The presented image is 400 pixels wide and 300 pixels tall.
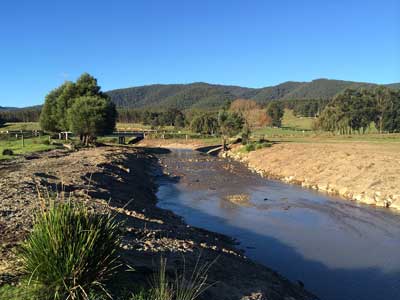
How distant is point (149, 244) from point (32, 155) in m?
30.4

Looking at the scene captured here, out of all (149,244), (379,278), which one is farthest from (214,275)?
(379,278)

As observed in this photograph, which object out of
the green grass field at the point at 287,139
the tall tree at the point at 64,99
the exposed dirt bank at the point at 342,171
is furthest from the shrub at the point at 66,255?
the tall tree at the point at 64,99

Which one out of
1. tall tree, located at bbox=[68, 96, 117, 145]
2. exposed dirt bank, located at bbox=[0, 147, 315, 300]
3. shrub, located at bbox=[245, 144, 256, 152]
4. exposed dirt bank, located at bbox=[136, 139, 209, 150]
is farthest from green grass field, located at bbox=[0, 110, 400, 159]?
exposed dirt bank, located at bbox=[0, 147, 315, 300]

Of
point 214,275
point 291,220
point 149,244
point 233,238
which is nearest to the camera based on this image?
point 214,275

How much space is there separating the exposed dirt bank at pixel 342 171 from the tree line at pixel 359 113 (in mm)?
57540

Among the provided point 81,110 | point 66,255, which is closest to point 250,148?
point 81,110

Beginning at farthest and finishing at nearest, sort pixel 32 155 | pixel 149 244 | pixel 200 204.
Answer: pixel 32 155 → pixel 200 204 → pixel 149 244

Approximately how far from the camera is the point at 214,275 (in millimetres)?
10070

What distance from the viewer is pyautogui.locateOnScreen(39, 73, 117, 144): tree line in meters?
57.8

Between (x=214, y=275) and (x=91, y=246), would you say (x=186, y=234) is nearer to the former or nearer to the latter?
(x=214, y=275)

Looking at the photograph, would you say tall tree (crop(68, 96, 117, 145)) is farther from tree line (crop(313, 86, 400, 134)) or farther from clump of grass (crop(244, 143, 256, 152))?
tree line (crop(313, 86, 400, 134))

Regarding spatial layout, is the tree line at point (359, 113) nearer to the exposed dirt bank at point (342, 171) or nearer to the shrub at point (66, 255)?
the exposed dirt bank at point (342, 171)

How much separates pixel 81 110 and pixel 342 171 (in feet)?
126

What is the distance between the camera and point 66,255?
636cm
